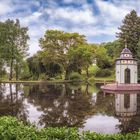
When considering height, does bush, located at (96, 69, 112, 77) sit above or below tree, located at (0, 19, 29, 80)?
below

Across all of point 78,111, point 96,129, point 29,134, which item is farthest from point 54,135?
point 78,111

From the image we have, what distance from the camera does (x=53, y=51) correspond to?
6209 centimetres

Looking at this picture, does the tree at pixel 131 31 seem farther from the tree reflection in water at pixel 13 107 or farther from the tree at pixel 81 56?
the tree reflection in water at pixel 13 107

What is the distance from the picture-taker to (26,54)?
206 ft

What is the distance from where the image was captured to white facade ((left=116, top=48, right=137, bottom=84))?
130ft

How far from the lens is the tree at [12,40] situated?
60344 mm

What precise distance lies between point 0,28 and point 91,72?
20954 mm

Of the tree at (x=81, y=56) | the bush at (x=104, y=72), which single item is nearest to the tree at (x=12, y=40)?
the tree at (x=81, y=56)

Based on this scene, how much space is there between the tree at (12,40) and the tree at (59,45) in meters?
3.90

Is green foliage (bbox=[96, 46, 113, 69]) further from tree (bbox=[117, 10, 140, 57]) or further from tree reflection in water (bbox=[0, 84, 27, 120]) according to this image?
tree reflection in water (bbox=[0, 84, 27, 120])

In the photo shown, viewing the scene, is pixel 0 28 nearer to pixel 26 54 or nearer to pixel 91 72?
pixel 26 54

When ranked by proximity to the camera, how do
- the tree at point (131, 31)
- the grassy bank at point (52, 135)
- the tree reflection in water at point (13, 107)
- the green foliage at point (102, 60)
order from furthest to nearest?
the green foliage at point (102, 60) < the tree at point (131, 31) < the tree reflection in water at point (13, 107) < the grassy bank at point (52, 135)

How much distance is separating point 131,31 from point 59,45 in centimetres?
1364

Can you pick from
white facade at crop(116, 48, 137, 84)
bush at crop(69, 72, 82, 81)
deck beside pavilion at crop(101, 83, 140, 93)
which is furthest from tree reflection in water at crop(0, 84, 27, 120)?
bush at crop(69, 72, 82, 81)
